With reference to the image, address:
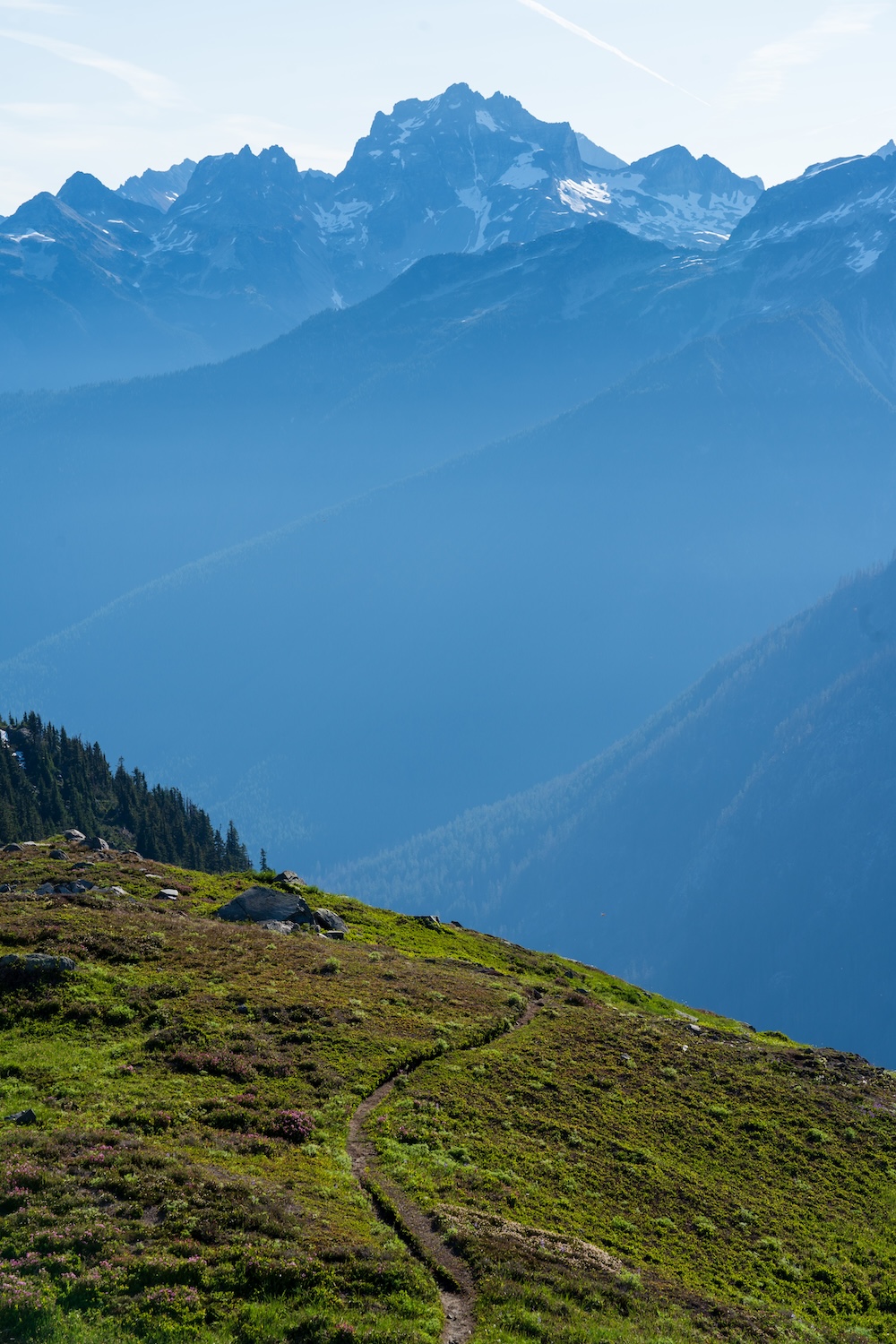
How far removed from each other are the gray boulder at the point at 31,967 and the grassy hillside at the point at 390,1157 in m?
0.32

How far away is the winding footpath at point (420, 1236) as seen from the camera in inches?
1160

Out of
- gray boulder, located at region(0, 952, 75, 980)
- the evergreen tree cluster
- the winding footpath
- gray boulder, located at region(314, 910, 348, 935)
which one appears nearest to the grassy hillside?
the winding footpath

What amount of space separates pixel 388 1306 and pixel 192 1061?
1699 cm

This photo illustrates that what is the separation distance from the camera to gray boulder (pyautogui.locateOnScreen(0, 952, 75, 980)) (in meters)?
47.2

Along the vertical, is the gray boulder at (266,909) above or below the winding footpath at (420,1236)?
above

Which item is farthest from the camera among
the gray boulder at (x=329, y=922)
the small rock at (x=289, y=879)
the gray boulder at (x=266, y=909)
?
the small rock at (x=289, y=879)

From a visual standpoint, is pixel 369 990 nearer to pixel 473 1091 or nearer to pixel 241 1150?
pixel 473 1091

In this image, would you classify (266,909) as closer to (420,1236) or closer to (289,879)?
(289,879)

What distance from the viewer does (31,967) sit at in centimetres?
4750

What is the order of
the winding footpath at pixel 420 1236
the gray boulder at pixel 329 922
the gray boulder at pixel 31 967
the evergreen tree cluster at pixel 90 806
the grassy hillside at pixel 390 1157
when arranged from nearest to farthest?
1. the grassy hillside at pixel 390 1157
2. the winding footpath at pixel 420 1236
3. the gray boulder at pixel 31 967
4. the gray boulder at pixel 329 922
5. the evergreen tree cluster at pixel 90 806

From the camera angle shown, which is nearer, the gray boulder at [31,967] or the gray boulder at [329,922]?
the gray boulder at [31,967]

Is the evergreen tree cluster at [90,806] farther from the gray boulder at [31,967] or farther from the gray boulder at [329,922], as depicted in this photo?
the gray boulder at [31,967]

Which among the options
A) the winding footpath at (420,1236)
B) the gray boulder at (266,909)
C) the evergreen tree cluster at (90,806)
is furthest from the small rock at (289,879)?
the evergreen tree cluster at (90,806)

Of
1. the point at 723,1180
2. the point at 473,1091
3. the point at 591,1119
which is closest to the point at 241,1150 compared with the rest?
the point at 473,1091
